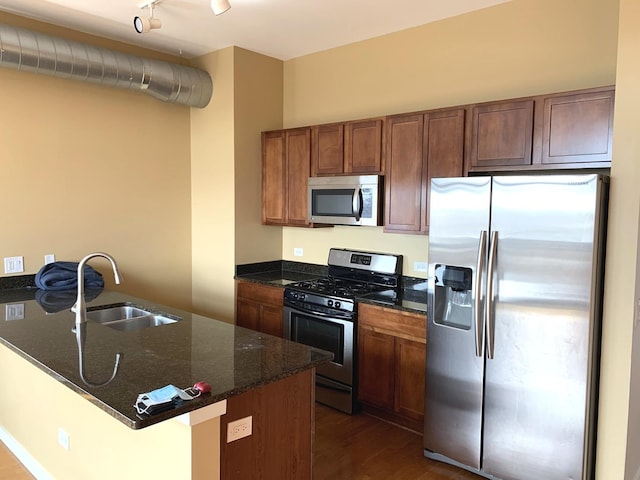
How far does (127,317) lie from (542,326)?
2.55m

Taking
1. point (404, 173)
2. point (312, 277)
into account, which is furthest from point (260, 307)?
point (404, 173)

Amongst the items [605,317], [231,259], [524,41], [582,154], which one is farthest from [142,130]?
[605,317]

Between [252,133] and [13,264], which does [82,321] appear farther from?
[252,133]

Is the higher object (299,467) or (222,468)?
(222,468)

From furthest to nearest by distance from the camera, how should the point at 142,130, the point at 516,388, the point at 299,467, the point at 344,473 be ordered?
the point at 142,130 → the point at 344,473 → the point at 516,388 → the point at 299,467

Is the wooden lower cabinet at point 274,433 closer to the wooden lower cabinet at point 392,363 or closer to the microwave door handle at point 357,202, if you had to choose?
the wooden lower cabinet at point 392,363

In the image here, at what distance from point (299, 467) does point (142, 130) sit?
3.31 m

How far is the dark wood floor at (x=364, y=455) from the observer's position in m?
2.88

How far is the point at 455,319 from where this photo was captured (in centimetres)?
294

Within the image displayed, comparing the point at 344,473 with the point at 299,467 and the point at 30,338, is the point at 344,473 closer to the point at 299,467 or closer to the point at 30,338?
the point at 299,467

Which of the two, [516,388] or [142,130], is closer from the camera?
[516,388]

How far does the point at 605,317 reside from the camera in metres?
2.47

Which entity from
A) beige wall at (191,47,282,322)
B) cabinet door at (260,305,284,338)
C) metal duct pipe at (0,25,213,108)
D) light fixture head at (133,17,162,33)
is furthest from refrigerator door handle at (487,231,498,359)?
metal duct pipe at (0,25,213,108)

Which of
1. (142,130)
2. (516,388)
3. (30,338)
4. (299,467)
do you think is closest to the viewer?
(299,467)
